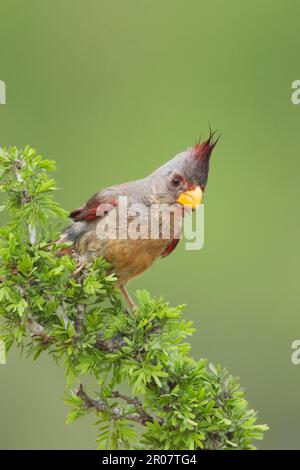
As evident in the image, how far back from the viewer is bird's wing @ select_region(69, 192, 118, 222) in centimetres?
286

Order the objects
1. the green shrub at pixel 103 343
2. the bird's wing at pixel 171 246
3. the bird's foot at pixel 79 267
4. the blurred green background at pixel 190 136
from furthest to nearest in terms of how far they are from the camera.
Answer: the blurred green background at pixel 190 136 → the bird's wing at pixel 171 246 → the bird's foot at pixel 79 267 → the green shrub at pixel 103 343

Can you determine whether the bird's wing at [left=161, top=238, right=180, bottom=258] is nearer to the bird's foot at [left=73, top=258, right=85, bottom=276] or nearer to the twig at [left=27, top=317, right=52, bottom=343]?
the bird's foot at [left=73, top=258, right=85, bottom=276]

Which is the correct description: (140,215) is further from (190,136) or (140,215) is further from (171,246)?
(190,136)

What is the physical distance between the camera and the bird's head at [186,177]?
9.14 feet

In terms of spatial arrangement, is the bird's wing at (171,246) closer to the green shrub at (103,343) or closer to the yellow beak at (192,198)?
the yellow beak at (192,198)

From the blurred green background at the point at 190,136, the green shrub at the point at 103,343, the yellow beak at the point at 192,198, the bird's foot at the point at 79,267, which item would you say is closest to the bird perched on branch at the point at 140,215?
the yellow beak at the point at 192,198

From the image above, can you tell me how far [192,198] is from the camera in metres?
2.83

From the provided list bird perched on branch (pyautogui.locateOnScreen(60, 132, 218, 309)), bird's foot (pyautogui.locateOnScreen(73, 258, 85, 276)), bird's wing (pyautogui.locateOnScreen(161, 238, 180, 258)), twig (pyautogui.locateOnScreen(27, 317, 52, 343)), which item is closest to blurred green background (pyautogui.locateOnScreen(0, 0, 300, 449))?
bird's wing (pyautogui.locateOnScreen(161, 238, 180, 258))

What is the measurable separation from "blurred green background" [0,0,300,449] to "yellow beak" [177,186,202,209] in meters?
2.60

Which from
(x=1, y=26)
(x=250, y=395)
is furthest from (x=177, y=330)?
(x=1, y=26)

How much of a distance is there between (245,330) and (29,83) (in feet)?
7.30

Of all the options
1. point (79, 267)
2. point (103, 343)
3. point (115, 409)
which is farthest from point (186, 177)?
point (115, 409)

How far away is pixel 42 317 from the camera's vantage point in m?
2.30

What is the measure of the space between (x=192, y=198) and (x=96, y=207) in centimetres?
29
